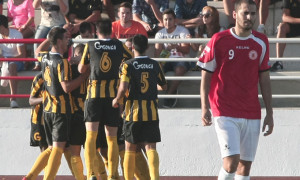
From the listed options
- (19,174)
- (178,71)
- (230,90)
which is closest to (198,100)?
(178,71)

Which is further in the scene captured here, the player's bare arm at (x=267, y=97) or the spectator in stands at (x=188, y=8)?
the spectator in stands at (x=188, y=8)

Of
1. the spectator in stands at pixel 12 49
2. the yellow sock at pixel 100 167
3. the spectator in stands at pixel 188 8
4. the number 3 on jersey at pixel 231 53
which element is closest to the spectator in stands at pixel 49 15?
the spectator in stands at pixel 12 49

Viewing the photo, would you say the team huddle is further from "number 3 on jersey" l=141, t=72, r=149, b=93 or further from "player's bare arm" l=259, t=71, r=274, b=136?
"player's bare arm" l=259, t=71, r=274, b=136

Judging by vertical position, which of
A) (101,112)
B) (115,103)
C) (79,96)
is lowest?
(101,112)

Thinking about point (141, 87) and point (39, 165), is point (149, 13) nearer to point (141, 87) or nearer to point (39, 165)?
point (141, 87)

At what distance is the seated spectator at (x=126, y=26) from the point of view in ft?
38.2

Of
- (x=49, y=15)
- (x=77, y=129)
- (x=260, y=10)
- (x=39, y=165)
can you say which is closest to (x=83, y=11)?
(x=49, y=15)

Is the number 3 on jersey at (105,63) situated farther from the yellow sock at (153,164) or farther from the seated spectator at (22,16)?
the seated spectator at (22,16)

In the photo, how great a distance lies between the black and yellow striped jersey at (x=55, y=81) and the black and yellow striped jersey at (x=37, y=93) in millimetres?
188

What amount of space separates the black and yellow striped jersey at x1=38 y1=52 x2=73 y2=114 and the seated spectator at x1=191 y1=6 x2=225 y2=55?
3.25 m

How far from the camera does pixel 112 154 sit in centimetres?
909

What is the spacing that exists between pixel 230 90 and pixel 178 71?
3.99 m

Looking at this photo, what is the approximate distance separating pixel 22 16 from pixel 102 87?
14.7 ft

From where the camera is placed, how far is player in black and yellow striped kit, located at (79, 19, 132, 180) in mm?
9016
